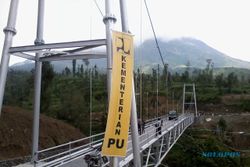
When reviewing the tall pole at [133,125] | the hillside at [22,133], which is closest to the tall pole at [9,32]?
the tall pole at [133,125]

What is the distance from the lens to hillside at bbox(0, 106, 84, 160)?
30.2 m

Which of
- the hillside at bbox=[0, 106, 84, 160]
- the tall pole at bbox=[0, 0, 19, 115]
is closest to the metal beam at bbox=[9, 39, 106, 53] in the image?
the tall pole at bbox=[0, 0, 19, 115]

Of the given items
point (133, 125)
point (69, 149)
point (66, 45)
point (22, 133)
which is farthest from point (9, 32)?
point (22, 133)

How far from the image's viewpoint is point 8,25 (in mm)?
8594

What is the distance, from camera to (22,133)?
32.6 metres

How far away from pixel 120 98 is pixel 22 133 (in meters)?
27.7

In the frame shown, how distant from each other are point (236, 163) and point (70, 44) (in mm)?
33270

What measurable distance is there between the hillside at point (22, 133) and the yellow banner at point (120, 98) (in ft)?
75.0

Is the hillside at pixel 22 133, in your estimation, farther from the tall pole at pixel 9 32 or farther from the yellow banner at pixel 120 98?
the yellow banner at pixel 120 98

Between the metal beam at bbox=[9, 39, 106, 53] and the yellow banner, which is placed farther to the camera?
the metal beam at bbox=[9, 39, 106, 53]

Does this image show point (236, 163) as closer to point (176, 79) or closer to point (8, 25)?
point (8, 25)

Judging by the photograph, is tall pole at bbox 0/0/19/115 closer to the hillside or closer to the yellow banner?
the yellow banner

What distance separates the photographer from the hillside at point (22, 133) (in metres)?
30.2

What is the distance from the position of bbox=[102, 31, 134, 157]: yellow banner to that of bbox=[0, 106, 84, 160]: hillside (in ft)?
75.0
